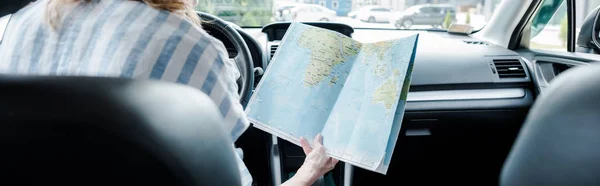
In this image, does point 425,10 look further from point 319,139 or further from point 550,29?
point 319,139

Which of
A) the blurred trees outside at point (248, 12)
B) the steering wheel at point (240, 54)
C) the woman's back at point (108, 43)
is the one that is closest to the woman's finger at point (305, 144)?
the woman's back at point (108, 43)

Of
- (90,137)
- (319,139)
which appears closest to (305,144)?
(319,139)

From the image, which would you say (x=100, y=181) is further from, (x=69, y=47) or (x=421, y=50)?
(x=421, y=50)

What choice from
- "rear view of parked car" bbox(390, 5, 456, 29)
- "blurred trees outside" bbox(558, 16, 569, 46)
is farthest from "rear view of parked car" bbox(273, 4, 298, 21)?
"blurred trees outside" bbox(558, 16, 569, 46)

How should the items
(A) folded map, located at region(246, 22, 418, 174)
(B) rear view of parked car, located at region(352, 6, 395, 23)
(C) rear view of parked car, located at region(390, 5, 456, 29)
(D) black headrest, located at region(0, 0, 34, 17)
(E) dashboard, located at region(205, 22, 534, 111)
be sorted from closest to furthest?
(A) folded map, located at region(246, 22, 418, 174), (D) black headrest, located at region(0, 0, 34, 17), (E) dashboard, located at region(205, 22, 534, 111), (B) rear view of parked car, located at region(352, 6, 395, 23), (C) rear view of parked car, located at region(390, 5, 456, 29)

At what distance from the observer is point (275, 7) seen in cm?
320

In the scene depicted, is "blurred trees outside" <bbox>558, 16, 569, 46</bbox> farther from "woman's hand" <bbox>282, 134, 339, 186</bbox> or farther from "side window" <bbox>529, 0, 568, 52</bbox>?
"woman's hand" <bbox>282, 134, 339, 186</bbox>

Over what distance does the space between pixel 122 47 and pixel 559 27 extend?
8.89 ft

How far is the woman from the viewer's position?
1062mm

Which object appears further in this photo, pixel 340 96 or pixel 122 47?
pixel 340 96

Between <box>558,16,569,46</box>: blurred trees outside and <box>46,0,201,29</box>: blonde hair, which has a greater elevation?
→ <box>46,0,201,29</box>: blonde hair

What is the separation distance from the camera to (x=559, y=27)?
317 centimetres

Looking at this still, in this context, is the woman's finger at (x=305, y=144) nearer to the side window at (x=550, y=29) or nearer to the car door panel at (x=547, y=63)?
the car door panel at (x=547, y=63)

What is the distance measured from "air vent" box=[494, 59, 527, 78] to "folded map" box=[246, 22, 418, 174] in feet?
5.24
